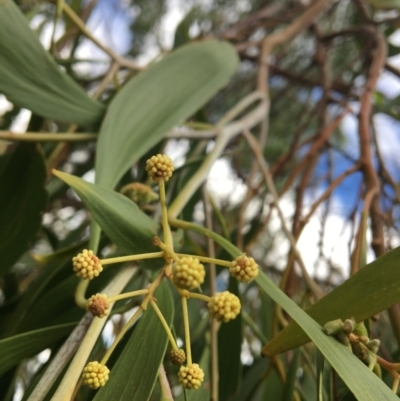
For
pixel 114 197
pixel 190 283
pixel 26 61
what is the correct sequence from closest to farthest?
1. pixel 190 283
2. pixel 114 197
3. pixel 26 61

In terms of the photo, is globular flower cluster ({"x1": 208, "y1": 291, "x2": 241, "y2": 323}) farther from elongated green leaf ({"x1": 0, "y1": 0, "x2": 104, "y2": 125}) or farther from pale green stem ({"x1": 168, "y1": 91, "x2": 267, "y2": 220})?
elongated green leaf ({"x1": 0, "y1": 0, "x2": 104, "y2": 125})

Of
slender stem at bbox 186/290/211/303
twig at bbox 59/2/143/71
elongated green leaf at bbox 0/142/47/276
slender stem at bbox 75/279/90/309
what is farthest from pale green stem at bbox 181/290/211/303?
twig at bbox 59/2/143/71

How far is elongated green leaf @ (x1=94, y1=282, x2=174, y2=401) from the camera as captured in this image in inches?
10.8

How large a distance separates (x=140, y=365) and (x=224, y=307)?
0.10m

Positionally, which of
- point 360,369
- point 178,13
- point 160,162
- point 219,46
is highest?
point 178,13

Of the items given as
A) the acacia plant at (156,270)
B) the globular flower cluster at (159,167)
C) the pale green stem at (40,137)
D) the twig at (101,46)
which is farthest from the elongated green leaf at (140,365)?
the twig at (101,46)

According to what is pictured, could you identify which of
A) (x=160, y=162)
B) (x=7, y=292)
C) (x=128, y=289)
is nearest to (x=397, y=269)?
(x=160, y=162)

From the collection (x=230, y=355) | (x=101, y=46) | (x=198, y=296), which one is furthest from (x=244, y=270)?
(x=101, y=46)

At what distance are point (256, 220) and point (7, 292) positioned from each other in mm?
455

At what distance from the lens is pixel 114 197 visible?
324mm

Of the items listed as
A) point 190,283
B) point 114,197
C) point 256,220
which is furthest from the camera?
point 256,220

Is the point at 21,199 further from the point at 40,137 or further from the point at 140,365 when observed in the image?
the point at 140,365

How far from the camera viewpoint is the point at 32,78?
0.44 m

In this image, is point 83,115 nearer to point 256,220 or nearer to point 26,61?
point 26,61
